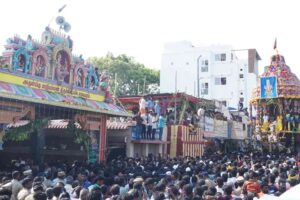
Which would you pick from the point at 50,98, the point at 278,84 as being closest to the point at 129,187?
the point at 50,98

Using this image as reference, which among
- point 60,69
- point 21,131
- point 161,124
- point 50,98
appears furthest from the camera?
point 161,124

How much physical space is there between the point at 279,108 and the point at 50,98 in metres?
20.1

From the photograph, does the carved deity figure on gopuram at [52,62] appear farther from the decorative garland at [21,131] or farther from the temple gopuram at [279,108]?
the temple gopuram at [279,108]

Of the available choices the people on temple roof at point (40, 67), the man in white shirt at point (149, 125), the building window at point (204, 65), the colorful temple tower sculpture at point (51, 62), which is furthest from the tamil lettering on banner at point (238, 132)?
the people on temple roof at point (40, 67)

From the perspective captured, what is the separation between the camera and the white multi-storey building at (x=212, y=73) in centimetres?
3981

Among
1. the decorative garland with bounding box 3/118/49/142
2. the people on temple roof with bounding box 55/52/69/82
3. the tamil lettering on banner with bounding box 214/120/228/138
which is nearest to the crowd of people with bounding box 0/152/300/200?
the decorative garland with bounding box 3/118/49/142

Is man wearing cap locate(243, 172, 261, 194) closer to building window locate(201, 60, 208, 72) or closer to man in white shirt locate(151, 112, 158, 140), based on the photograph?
man in white shirt locate(151, 112, 158, 140)

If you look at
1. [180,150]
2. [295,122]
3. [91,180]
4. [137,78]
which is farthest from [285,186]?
[137,78]

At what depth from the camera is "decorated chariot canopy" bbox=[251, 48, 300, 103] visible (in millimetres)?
27078

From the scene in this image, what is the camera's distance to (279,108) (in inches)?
1088

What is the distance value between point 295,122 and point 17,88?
2156cm

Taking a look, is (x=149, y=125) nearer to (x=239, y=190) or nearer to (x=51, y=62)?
(x=51, y=62)

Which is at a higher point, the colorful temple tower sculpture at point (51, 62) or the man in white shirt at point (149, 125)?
the colorful temple tower sculpture at point (51, 62)

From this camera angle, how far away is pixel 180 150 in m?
20.6
